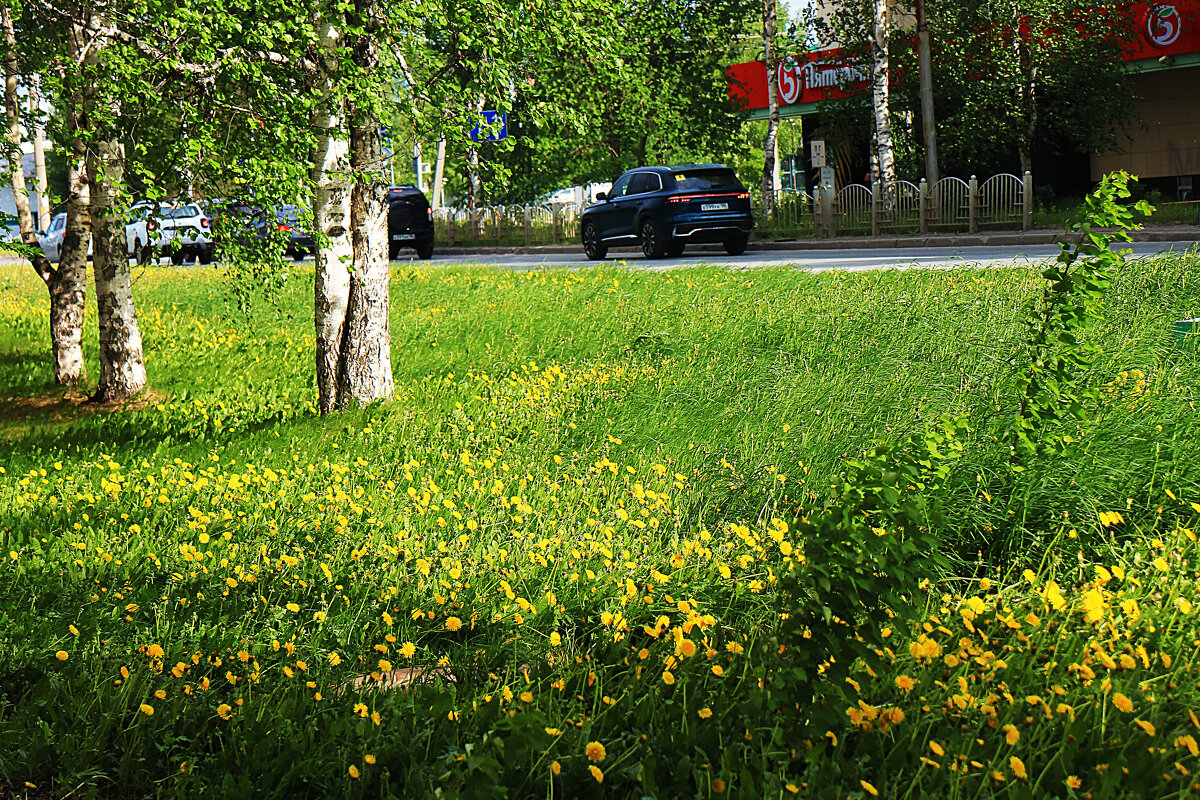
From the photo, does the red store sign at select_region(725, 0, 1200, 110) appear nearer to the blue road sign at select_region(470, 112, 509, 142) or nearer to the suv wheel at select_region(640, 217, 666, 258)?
the suv wheel at select_region(640, 217, 666, 258)

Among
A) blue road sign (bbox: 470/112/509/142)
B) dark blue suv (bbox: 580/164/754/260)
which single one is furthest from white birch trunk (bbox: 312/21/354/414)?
dark blue suv (bbox: 580/164/754/260)

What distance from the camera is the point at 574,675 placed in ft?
11.4

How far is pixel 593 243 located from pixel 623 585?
19.8 m

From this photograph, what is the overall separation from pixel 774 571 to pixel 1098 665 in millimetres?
1275

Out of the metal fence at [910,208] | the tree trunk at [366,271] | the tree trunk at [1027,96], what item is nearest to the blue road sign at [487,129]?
the tree trunk at [366,271]

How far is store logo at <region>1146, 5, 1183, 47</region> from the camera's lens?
82.2ft

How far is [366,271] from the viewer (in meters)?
7.45

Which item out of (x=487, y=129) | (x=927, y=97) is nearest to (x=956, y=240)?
(x=927, y=97)

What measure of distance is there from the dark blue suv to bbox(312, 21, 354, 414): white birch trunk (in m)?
14.1

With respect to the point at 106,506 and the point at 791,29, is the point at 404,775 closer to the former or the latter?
the point at 106,506

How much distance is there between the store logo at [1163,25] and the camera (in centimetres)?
2506

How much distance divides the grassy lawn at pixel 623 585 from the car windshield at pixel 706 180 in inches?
507

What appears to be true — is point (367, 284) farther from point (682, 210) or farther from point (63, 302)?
point (682, 210)

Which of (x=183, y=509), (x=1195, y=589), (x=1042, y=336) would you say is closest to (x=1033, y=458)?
(x=1042, y=336)
